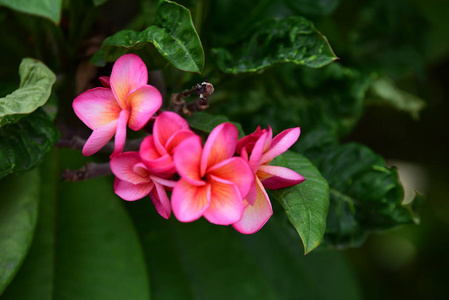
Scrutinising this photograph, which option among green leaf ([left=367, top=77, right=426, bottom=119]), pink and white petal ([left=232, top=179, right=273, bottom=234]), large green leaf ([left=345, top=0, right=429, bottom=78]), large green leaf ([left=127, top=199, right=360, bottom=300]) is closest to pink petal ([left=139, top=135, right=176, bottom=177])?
pink and white petal ([left=232, top=179, right=273, bottom=234])

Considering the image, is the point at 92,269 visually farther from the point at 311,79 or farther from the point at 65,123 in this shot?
the point at 311,79

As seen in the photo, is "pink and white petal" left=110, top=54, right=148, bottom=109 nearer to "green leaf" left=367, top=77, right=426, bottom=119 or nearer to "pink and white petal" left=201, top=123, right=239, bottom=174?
"pink and white petal" left=201, top=123, right=239, bottom=174

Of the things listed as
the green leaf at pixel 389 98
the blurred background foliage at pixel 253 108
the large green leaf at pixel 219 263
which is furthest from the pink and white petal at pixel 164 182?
the green leaf at pixel 389 98

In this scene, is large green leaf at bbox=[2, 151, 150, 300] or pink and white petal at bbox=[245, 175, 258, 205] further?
large green leaf at bbox=[2, 151, 150, 300]

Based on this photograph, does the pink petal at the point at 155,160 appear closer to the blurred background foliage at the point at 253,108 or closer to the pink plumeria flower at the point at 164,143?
the pink plumeria flower at the point at 164,143

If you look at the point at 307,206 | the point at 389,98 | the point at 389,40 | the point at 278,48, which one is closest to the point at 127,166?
the point at 307,206

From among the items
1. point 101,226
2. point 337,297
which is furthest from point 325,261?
point 101,226
